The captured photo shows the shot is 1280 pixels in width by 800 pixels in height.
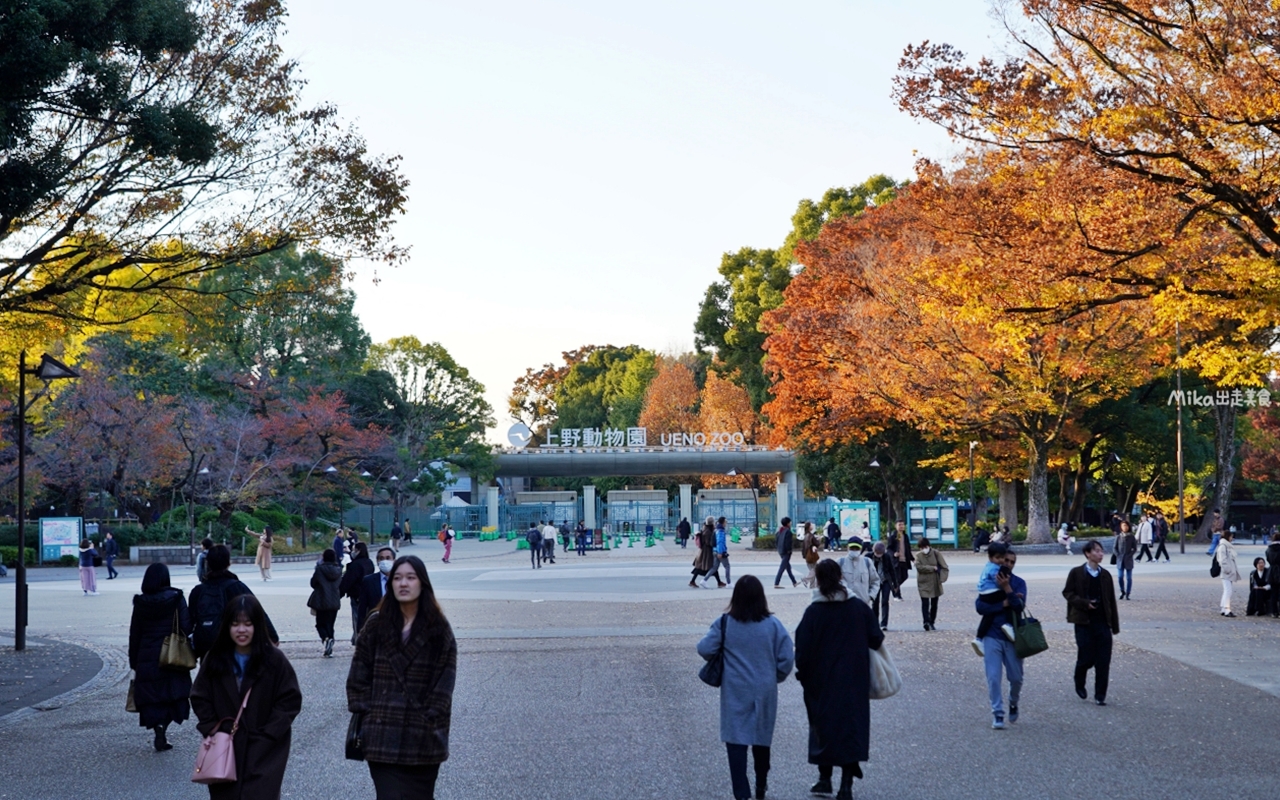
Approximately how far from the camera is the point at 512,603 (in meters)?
25.1

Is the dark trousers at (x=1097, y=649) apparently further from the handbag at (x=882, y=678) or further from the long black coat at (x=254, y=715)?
the long black coat at (x=254, y=715)

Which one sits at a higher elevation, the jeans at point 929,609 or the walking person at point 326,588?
the walking person at point 326,588

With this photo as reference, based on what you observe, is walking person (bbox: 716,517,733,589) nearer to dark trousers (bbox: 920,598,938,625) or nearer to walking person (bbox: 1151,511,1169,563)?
dark trousers (bbox: 920,598,938,625)

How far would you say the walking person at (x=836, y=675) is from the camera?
306 inches

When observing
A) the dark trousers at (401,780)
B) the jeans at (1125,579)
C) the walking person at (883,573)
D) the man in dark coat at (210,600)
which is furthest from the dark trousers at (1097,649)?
the jeans at (1125,579)

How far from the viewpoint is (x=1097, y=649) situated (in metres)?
11.4

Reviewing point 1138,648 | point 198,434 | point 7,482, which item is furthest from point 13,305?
point 198,434

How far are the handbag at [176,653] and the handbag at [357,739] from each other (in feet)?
14.9

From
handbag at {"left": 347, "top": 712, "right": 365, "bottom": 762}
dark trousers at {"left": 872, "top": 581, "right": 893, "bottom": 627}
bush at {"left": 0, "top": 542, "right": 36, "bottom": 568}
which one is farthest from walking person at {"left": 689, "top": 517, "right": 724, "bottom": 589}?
bush at {"left": 0, "top": 542, "right": 36, "bottom": 568}

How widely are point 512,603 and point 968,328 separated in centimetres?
2086

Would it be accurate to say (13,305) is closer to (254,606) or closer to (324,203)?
(324,203)

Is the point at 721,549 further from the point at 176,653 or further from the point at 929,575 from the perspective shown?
the point at 176,653

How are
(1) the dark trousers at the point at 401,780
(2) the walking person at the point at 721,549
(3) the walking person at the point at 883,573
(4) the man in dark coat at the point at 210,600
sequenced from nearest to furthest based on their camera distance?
(1) the dark trousers at the point at 401,780
(4) the man in dark coat at the point at 210,600
(3) the walking person at the point at 883,573
(2) the walking person at the point at 721,549

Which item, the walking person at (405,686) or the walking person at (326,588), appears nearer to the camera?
the walking person at (405,686)
